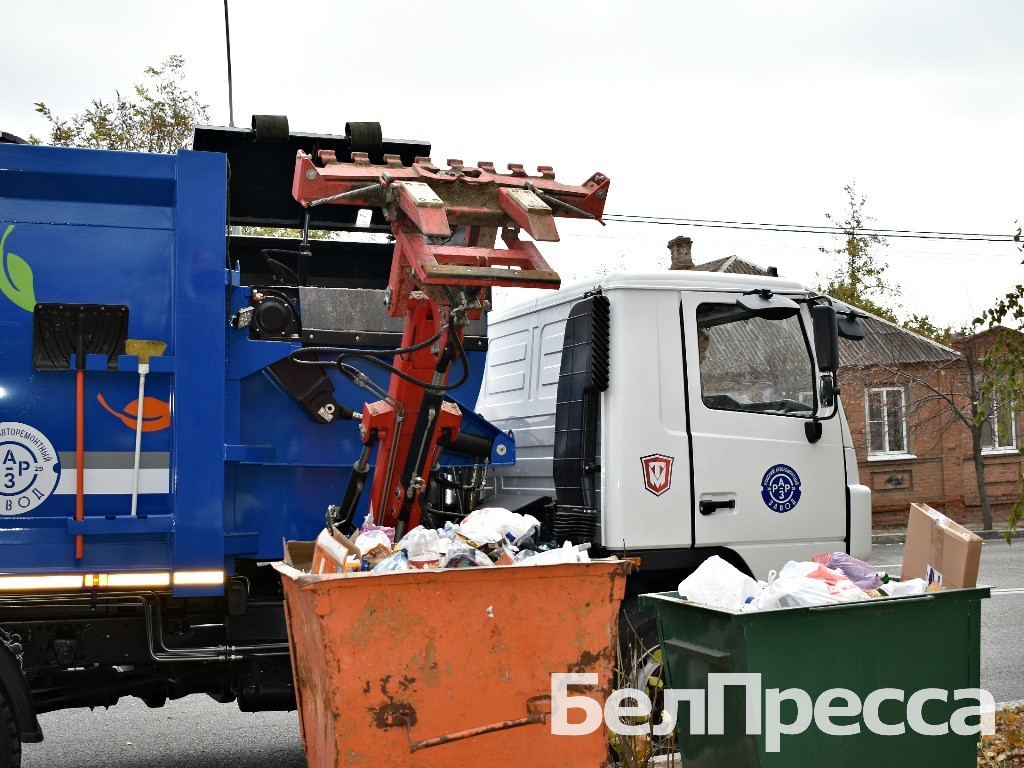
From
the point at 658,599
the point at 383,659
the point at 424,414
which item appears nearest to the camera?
the point at 383,659

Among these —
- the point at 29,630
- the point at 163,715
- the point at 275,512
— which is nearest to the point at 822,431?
the point at 275,512

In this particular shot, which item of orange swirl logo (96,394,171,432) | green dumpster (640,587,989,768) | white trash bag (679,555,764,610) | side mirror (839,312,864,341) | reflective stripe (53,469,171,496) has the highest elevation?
side mirror (839,312,864,341)

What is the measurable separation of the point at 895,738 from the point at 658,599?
0.95 metres

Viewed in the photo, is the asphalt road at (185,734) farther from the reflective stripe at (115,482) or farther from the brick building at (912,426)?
the brick building at (912,426)

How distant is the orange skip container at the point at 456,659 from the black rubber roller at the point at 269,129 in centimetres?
269

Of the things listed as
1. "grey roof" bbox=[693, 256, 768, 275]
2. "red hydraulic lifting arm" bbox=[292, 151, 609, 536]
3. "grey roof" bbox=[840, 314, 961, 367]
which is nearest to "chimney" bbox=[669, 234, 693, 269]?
"grey roof" bbox=[693, 256, 768, 275]

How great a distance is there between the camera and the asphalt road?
6133 mm

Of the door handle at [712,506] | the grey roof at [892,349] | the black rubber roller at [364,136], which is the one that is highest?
the grey roof at [892,349]

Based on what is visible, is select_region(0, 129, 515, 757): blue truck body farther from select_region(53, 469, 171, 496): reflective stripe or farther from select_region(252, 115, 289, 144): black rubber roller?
select_region(252, 115, 289, 144): black rubber roller

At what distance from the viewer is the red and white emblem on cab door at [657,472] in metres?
5.05

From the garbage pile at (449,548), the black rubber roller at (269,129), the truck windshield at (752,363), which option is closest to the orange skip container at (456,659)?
the garbage pile at (449,548)

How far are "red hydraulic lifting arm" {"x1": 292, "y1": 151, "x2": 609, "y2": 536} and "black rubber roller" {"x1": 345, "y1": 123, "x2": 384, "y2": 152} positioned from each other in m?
1.09

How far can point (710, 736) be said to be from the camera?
12.4 ft

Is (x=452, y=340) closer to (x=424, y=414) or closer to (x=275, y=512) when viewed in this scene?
(x=424, y=414)
